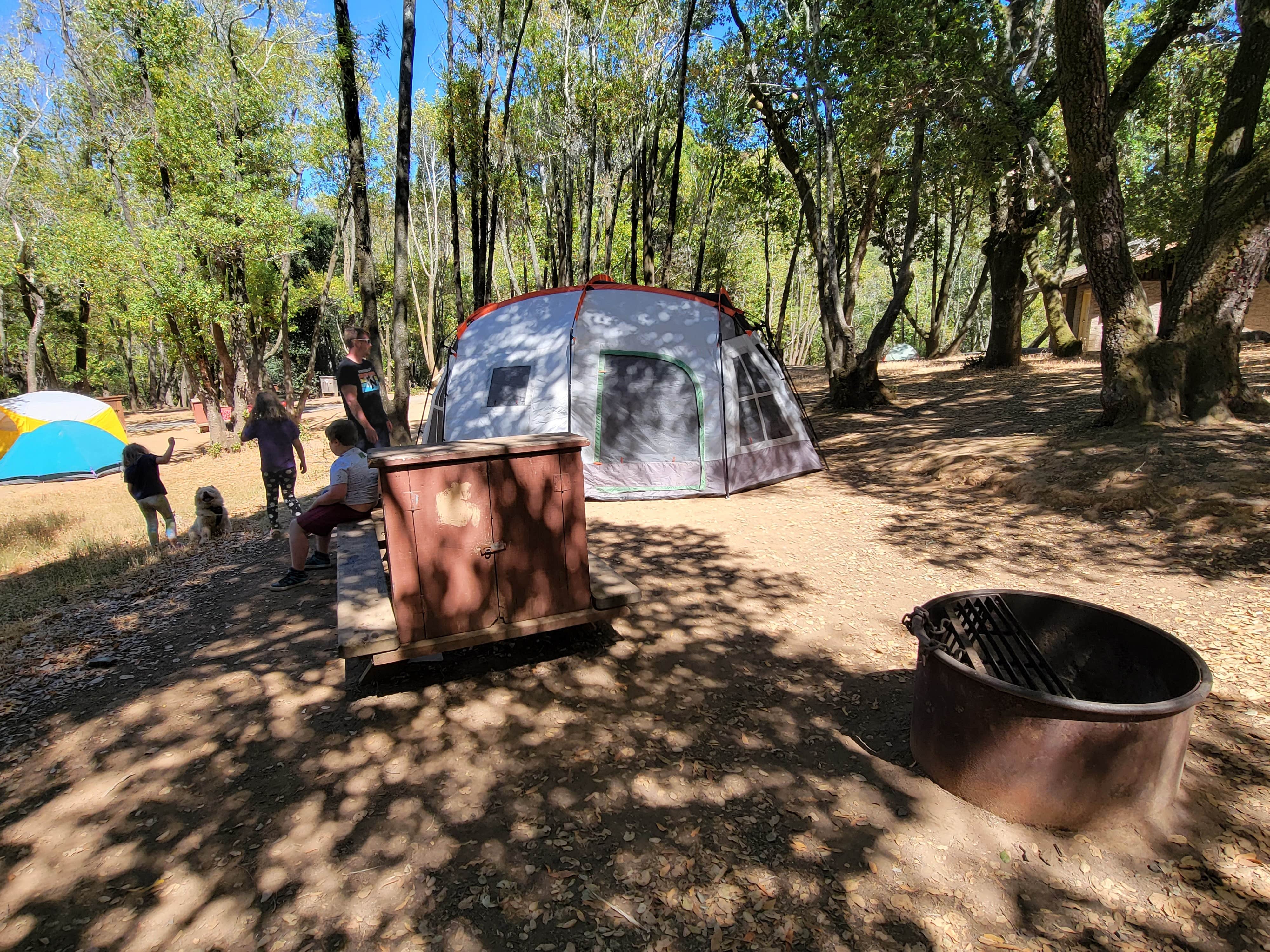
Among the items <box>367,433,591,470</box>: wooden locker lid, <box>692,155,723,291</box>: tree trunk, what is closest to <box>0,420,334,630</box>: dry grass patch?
<box>367,433,591,470</box>: wooden locker lid

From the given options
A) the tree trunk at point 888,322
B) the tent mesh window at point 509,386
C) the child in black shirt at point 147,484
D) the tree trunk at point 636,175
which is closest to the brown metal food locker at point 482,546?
the tent mesh window at point 509,386

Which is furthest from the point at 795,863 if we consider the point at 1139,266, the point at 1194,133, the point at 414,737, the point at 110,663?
the point at 1139,266

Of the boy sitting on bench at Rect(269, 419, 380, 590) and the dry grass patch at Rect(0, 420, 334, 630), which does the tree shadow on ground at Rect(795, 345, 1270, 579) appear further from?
the dry grass patch at Rect(0, 420, 334, 630)

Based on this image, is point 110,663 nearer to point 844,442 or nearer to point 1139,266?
point 844,442

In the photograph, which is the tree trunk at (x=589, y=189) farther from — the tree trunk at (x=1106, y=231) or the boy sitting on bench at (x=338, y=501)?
the boy sitting on bench at (x=338, y=501)

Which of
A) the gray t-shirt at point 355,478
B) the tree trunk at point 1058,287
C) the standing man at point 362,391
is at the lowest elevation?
the gray t-shirt at point 355,478

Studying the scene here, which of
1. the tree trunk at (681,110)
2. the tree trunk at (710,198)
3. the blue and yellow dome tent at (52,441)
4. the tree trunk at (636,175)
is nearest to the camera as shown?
the tree trunk at (681,110)

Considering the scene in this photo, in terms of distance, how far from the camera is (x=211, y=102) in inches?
564

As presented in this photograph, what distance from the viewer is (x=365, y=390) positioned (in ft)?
22.9

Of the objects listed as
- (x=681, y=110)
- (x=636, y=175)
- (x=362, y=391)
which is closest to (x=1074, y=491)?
(x=362, y=391)

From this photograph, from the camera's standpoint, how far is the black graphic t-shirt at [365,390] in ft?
21.8

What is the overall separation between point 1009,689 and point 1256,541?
398 centimetres

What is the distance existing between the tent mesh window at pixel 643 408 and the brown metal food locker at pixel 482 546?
413 centimetres

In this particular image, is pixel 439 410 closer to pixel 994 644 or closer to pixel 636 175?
pixel 994 644
